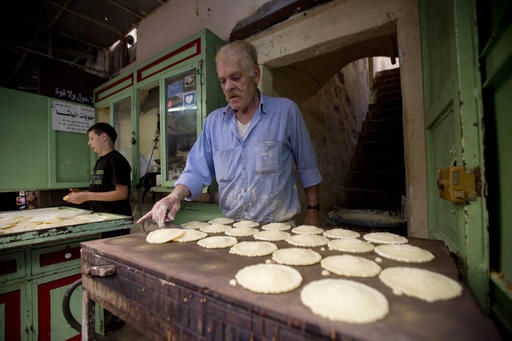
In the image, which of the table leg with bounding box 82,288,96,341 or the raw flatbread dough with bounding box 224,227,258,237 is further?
the raw flatbread dough with bounding box 224,227,258,237

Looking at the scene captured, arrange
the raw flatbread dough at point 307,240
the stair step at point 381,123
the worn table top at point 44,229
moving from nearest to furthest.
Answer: the raw flatbread dough at point 307,240 → the worn table top at point 44,229 → the stair step at point 381,123

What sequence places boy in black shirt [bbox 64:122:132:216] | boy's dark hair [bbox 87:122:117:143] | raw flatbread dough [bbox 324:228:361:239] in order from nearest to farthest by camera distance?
raw flatbread dough [bbox 324:228:361:239] < boy in black shirt [bbox 64:122:132:216] < boy's dark hair [bbox 87:122:117:143]

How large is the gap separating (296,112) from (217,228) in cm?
99

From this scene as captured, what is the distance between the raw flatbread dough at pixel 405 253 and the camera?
2.47 ft

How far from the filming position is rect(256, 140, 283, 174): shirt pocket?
1.53 metres

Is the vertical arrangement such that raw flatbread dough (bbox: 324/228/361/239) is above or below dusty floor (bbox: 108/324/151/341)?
above

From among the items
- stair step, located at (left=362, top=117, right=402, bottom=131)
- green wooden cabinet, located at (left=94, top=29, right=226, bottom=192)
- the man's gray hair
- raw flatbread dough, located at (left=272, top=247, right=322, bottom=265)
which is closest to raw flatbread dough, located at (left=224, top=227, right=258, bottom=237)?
raw flatbread dough, located at (left=272, top=247, right=322, bottom=265)

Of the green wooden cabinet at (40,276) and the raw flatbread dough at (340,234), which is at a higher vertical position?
the raw flatbread dough at (340,234)

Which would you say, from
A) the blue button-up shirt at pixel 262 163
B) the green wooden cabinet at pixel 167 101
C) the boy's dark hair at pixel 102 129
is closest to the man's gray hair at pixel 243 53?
the blue button-up shirt at pixel 262 163

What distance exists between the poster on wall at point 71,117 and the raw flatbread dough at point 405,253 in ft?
14.3

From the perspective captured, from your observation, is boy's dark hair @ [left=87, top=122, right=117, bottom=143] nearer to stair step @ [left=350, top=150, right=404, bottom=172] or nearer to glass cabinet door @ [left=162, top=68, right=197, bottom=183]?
glass cabinet door @ [left=162, top=68, right=197, bottom=183]

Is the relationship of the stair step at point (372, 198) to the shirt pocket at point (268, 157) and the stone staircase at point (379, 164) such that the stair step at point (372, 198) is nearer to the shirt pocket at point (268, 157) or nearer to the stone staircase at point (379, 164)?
the stone staircase at point (379, 164)

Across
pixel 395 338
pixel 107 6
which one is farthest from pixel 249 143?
pixel 107 6

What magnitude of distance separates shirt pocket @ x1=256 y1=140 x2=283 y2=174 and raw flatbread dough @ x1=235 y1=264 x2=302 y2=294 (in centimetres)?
89
